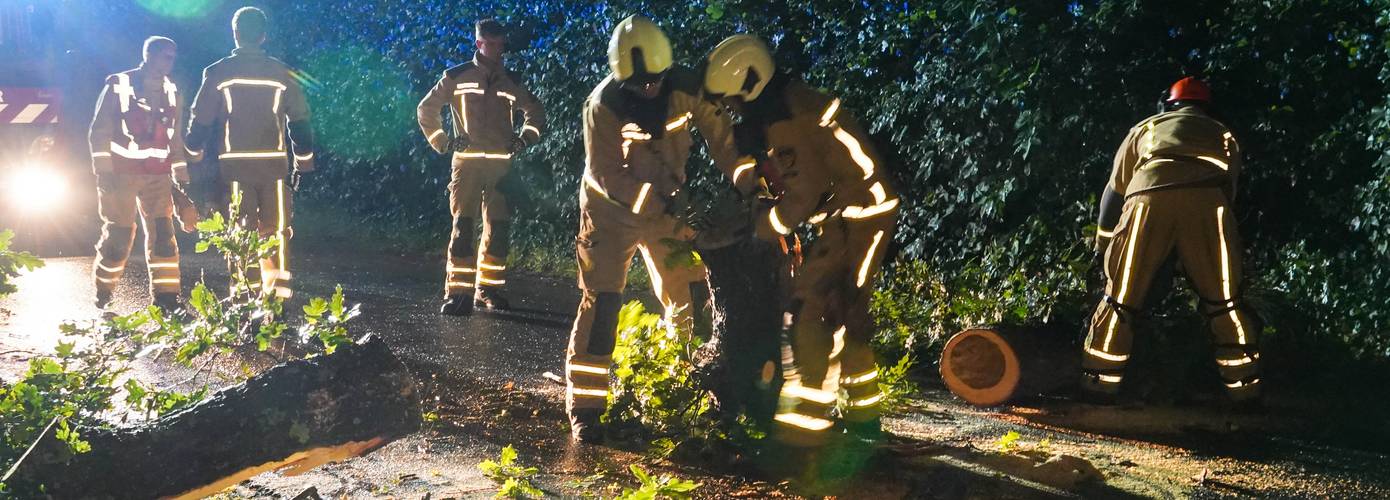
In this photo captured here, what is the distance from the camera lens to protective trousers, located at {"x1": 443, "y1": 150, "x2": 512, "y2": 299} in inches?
324

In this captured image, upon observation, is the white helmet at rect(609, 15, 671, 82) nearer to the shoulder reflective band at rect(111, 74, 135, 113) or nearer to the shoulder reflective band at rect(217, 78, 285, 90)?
the shoulder reflective band at rect(217, 78, 285, 90)

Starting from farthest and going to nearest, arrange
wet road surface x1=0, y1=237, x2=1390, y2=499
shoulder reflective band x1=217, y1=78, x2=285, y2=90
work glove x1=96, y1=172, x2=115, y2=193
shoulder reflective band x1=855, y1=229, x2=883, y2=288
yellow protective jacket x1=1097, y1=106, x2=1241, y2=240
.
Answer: work glove x1=96, y1=172, x2=115, y2=193 → shoulder reflective band x1=217, y1=78, x2=285, y2=90 → yellow protective jacket x1=1097, y1=106, x2=1241, y2=240 → shoulder reflective band x1=855, y1=229, x2=883, y2=288 → wet road surface x1=0, y1=237, x2=1390, y2=499

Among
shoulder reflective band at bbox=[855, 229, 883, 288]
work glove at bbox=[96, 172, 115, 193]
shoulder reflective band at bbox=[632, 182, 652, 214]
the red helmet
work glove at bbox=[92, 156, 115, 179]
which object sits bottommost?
shoulder reflective band at bbox=[855, 229, 883, 288]

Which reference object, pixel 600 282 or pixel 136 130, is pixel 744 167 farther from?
pixel 136 130

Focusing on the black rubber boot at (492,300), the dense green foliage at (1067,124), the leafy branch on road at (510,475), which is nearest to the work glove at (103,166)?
the black rubber boot at (492,300)

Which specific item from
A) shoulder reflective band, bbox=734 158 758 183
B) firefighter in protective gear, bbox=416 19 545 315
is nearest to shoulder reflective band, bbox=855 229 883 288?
shoulder reflective band, bbox=734 158 758 183

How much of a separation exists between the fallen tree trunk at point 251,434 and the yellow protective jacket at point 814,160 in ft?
5.53

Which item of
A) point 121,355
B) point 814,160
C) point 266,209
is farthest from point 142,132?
point 814,160

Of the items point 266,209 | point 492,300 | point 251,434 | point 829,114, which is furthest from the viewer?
point 492,300

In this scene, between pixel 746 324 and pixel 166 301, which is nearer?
pixel 746 324

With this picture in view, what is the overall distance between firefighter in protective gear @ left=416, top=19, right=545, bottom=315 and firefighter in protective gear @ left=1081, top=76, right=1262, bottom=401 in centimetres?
431

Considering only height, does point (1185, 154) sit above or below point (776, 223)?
above

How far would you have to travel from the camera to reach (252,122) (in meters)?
7.48

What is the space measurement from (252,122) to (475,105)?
4.90 feet
